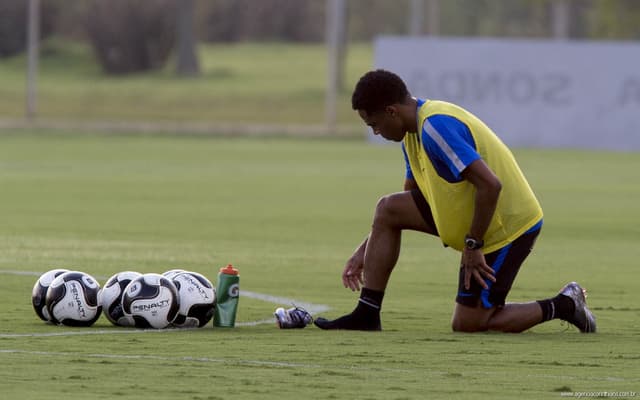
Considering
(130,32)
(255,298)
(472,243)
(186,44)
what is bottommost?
(186,44)

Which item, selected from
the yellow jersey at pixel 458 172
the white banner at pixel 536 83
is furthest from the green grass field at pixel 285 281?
the white banner at pixel 536 83

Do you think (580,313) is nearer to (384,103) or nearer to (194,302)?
(384,103)

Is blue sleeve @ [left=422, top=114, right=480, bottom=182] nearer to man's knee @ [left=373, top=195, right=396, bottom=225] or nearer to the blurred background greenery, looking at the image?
man's knee @ [left=373, top=195, right=396, bottom=225]

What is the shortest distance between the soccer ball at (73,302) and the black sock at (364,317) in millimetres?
1470

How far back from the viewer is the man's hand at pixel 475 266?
992cm

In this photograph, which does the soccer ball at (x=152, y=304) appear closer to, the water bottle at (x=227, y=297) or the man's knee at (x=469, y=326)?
the water bottle at (x=227, y=297)

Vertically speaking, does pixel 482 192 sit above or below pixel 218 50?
above

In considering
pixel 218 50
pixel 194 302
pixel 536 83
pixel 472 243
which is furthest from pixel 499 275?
pixel 218 50

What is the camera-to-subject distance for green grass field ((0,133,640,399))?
8.27 meters

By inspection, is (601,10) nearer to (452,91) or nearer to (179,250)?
(452,91)

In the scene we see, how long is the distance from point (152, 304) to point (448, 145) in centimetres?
217

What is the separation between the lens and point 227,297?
10445 millimetres

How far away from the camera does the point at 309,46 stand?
96.9m

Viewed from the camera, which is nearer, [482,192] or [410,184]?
[482,192]
